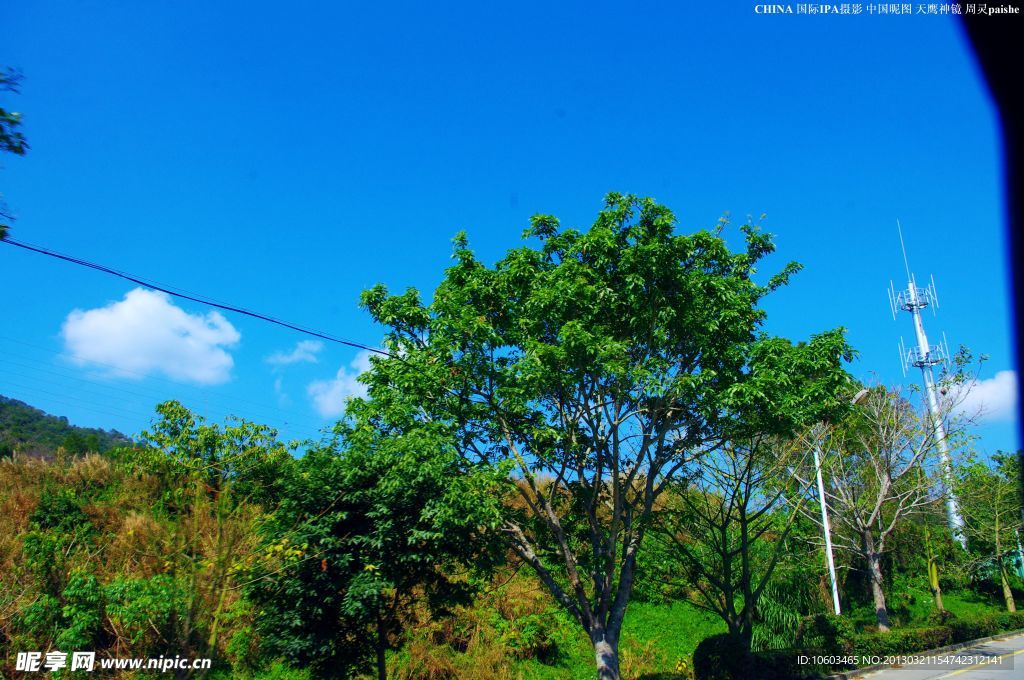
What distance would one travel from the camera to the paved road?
14.7m

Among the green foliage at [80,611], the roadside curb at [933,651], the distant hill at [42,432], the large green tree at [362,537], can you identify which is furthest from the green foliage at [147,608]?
the distant hill at [42,432]

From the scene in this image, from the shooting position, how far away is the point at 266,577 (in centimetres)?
867

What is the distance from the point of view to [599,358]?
28.9 feet

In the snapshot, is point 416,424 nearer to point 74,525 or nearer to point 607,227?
point 607,227

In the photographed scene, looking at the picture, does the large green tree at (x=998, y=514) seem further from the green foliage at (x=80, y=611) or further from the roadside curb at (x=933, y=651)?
the green foliage at (x=80, y=611)

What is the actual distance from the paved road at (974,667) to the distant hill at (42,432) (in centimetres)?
3366

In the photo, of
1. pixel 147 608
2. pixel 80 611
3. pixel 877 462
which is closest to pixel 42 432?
pixel 80 611

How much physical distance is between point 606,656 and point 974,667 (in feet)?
42.3

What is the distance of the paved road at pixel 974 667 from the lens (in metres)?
14.7

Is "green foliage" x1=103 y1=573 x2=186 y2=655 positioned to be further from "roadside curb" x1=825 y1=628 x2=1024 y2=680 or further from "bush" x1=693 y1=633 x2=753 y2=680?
"roadside curb" x1=825 y1=628 x2=1024 y2=680

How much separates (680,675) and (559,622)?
4.73m

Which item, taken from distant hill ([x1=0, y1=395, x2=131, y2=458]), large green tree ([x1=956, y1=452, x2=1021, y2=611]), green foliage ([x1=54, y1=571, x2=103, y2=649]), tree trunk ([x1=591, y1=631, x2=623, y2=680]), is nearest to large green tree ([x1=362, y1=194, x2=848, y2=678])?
tree trunk ([x1=591, y1=631, x2=623, y2=680])

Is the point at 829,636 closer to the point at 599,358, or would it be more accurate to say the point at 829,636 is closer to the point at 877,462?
the point at 877,462

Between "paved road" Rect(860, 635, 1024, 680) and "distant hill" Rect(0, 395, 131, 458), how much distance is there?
110ft
